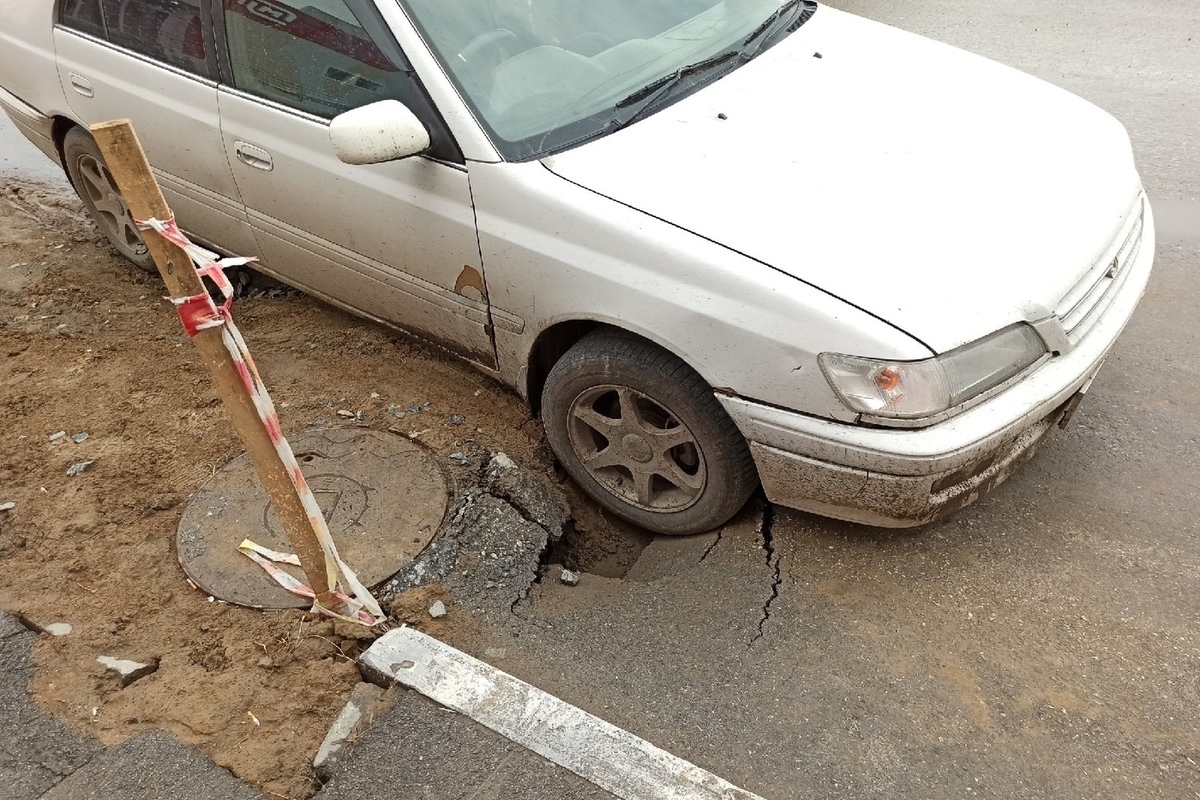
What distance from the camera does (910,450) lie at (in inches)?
94.3

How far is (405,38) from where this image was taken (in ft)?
9.43

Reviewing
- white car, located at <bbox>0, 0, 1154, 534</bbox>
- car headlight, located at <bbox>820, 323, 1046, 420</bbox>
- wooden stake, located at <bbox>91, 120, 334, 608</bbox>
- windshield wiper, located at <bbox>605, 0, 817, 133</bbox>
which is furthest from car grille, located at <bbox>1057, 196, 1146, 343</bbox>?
wooden stake, located at <bbox>91, 120, 334, 608</bbox>

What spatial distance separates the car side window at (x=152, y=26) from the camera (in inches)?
137

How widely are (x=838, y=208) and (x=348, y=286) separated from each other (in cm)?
194

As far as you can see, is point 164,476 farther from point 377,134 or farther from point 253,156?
point 377,134

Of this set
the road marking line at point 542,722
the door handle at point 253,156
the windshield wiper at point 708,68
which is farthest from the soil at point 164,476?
the windshield wiper at point 708,68

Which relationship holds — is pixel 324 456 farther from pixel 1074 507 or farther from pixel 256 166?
pixel 1074 507

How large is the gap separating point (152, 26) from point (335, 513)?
2.15 metres

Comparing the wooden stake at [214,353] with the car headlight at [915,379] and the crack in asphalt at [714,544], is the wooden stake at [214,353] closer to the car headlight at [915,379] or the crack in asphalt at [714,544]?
the crack in asphalt at [714,544]

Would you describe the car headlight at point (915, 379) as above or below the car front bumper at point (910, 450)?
above

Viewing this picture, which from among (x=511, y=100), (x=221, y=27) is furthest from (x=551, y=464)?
(x=221, y=27)

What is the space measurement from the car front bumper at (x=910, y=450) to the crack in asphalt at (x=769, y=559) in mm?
264

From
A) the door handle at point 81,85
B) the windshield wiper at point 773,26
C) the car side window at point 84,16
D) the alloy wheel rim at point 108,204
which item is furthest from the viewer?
the alloy wheel rim at point 108,204

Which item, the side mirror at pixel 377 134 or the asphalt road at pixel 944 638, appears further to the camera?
the side mirror at pixel 377 134
